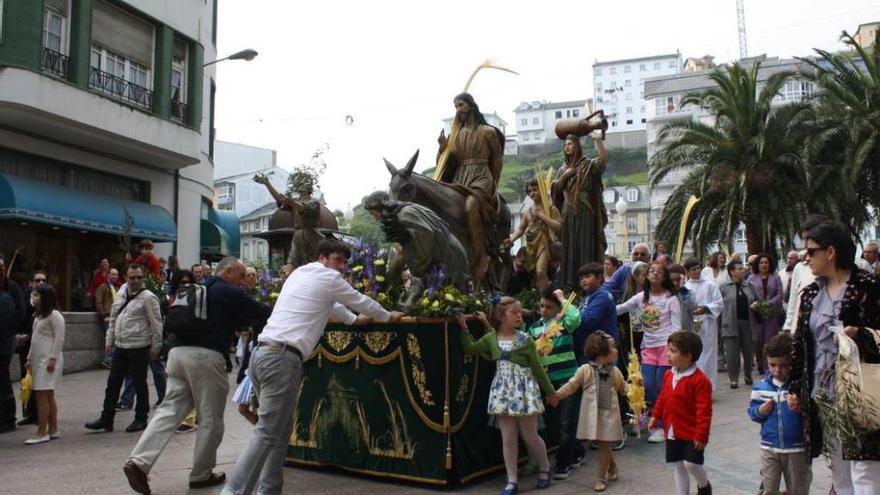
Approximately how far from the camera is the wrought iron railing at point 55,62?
1725cm

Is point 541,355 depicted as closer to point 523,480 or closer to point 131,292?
point 523,480

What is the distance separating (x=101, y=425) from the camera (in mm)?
9328

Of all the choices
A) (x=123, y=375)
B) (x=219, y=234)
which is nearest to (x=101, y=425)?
(x=123, y=375)

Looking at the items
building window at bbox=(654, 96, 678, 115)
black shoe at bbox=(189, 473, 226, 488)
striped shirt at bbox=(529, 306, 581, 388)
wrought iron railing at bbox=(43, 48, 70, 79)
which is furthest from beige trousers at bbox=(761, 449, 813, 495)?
building window at bbox=(654, 96, 678, 115)

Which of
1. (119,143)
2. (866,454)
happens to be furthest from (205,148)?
(866,454)

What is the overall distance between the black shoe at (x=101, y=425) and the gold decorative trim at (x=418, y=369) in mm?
4962

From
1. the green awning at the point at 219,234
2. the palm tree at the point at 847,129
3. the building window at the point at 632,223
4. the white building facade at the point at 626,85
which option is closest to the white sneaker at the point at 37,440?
the green awning at the point at 219,234

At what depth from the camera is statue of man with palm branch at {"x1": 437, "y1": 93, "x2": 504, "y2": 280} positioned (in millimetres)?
8898

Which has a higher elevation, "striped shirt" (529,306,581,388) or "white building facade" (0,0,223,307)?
"white building facade" (0,0,223,307)

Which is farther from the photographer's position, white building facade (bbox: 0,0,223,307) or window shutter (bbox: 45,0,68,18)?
window shutter (bbox: 45,0,68,18)

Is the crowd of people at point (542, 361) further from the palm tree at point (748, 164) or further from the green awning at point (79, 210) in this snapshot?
the palm tree at point (748, 164)

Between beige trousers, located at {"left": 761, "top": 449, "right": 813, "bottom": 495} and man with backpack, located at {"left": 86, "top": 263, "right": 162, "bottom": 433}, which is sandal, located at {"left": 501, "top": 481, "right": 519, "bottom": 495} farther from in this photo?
man with backpack, located at {"left": 86, "top": 263, "right": 162, "bottom": 433}

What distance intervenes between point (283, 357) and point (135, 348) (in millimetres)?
4413

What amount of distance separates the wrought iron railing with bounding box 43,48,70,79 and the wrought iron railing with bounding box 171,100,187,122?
3975mm
